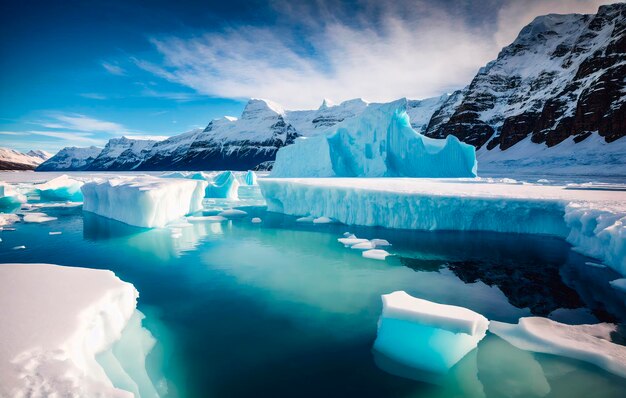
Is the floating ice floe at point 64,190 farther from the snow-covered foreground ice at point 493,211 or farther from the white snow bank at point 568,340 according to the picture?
the white snow bank at point 568,340

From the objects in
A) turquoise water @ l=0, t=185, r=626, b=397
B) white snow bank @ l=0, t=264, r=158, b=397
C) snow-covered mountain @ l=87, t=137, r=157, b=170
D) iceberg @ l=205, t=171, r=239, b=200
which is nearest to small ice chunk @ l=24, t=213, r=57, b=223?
turquoise water @ l=0, t=185, r=626, b=397

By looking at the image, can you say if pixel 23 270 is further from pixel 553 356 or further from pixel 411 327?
pixel 553 356

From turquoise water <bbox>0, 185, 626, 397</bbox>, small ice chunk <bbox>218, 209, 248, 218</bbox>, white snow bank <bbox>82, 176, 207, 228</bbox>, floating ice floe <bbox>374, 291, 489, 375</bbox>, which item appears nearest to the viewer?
floating ice floe <bbox>374, 291, 489, 375</bbox>

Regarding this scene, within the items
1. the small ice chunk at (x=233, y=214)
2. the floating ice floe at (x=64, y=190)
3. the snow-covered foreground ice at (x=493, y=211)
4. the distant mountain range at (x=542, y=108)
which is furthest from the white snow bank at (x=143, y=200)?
the distant mountain range at (x=542, y=108)

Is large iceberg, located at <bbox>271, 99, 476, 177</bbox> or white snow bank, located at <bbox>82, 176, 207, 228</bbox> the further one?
large iceberg, located at <bbox>271, 99, 476, 177</bbox>

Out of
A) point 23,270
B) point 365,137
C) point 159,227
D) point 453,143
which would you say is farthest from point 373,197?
point 453,143

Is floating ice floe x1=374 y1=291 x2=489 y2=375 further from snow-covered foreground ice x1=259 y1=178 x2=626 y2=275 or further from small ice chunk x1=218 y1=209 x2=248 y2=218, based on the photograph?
small ice chunk x1=218 y1=209 x2=248 y2=218
